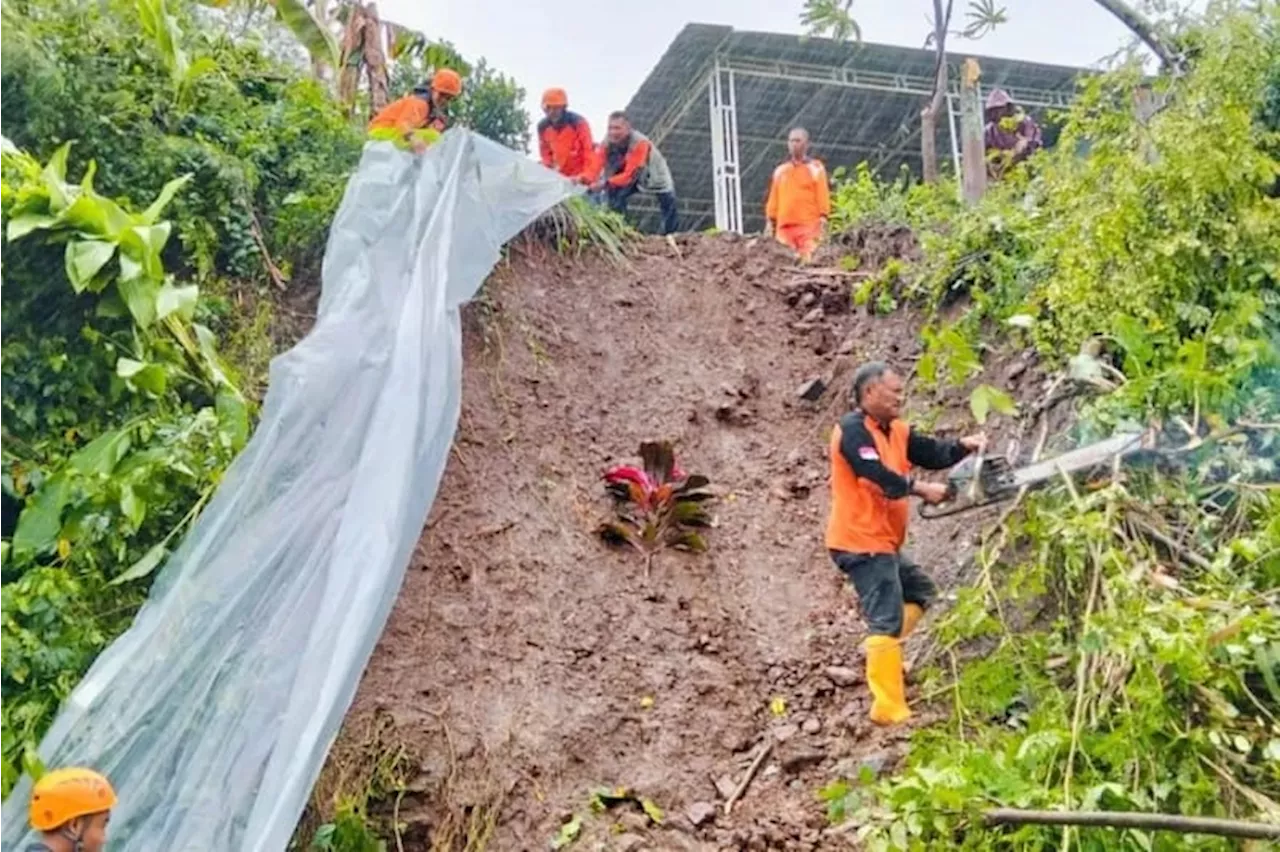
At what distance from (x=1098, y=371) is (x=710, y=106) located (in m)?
8.52

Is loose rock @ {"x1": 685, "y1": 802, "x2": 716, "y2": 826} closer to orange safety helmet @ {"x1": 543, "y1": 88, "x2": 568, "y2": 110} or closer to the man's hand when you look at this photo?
the man's hand

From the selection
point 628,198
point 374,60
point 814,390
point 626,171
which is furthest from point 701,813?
point 374,60

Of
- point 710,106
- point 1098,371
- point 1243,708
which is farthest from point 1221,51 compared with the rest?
point 710,106

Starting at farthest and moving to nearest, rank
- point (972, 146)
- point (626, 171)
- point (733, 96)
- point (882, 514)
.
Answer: point (733, 96)
point (626, 171)
point (972, 146)
point (882, 514)

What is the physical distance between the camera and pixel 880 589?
5.07 metres

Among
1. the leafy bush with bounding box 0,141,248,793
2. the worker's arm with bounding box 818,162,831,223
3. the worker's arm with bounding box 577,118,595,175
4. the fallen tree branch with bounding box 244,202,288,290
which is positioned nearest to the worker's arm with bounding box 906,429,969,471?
the leafy bush with bounding box 0,141,248,793

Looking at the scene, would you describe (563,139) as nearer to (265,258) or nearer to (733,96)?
(265,258)

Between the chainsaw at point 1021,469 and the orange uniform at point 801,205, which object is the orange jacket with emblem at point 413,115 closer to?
the orange uniform at point 801,205

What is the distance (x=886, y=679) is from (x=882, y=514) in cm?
59

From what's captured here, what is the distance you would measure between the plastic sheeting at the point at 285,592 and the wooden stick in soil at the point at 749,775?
1.35m

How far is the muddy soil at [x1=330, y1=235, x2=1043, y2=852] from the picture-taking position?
4.94 m

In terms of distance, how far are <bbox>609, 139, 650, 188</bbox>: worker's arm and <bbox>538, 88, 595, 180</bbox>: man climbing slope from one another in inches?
9.3

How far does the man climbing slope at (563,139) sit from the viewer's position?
9789 mm

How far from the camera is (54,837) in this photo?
372cm
